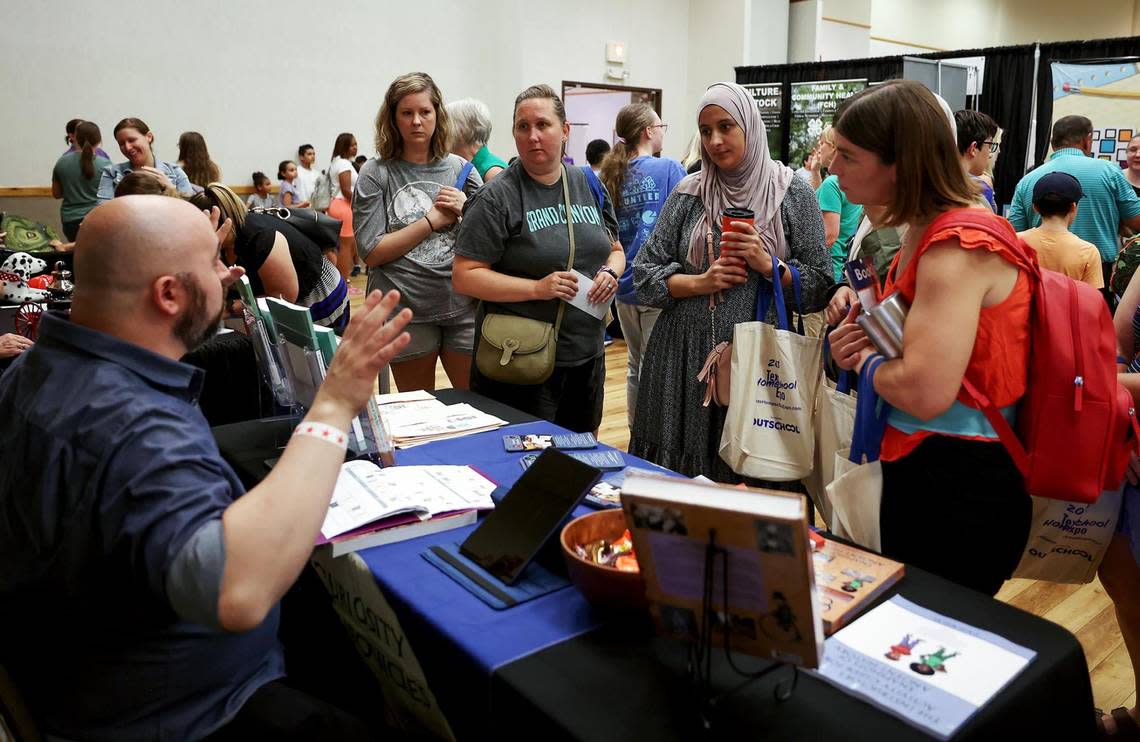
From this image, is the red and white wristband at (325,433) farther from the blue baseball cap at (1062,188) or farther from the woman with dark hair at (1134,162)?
the woman with dark hair at (1134,162)

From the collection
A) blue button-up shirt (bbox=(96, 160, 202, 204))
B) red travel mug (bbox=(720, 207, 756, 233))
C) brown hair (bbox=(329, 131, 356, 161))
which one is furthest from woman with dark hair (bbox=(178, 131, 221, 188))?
red travel mug (bbox=(720, 207, 756, 233))

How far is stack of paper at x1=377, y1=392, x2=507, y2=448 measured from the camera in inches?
79.6

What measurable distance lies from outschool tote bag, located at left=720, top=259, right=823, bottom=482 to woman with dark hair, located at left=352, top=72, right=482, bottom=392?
44.5 inches

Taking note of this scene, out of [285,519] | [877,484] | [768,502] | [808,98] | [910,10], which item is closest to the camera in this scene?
[768,502]

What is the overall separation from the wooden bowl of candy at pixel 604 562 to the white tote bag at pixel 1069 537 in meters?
0.94

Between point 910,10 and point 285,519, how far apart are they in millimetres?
13951

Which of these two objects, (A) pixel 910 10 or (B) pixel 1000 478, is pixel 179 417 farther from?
(A) pixel 910 10

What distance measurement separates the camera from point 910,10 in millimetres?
12648

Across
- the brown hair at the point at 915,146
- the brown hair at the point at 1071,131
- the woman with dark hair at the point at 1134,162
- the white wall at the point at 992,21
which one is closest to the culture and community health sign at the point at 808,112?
the woman with dark hair at the point at 1134,162

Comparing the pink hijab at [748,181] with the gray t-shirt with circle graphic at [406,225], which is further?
the gray t-shirt with circle graphic at [406,225]

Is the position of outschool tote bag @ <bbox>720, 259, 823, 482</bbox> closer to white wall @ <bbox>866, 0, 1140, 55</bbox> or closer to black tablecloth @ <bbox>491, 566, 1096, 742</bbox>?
black tablecloth @ <bbox>491, 566, 1096, 742</bbox>

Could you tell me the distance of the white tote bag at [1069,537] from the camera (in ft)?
5.71

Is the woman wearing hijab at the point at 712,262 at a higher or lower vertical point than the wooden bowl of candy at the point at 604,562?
higher

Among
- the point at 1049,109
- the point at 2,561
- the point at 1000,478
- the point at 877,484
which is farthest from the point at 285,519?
the point at 1049,109
